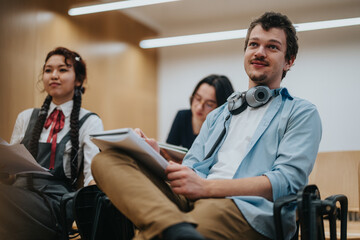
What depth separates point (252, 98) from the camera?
1.63 meters

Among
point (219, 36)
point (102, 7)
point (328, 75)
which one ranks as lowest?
point (328, 75)

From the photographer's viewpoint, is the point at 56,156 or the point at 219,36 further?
the point at 219,36

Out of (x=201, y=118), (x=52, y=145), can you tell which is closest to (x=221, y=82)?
(x=201, y=118)

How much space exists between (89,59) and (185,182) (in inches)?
139

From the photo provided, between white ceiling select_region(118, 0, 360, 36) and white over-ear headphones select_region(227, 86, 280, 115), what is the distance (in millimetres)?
3121

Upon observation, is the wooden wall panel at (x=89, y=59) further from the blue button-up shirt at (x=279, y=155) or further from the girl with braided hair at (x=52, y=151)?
the blue button-up shirt at (x=279, y=155)

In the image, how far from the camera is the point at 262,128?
4.99ft

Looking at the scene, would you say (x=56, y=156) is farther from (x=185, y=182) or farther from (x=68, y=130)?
(x=185, y=182)

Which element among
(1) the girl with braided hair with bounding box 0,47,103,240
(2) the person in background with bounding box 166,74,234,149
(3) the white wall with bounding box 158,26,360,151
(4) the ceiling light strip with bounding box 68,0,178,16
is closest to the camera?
(1) the girl with braided hair with bounding box 0,47,103,240

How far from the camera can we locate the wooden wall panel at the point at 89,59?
3398 millimetres

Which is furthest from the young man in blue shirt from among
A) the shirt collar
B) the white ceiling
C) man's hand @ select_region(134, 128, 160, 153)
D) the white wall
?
the white wall

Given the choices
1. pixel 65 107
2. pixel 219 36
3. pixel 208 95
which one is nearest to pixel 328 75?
pixel 219 36

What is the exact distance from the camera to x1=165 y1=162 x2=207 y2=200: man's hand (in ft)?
4.33

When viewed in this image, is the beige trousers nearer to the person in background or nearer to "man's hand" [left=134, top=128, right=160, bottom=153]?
"man's hand" [left=134, top=128, right=160, bottom=153]
